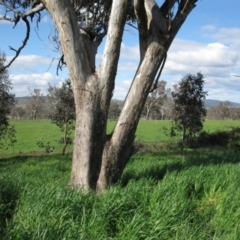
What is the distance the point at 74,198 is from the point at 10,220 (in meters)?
0.85

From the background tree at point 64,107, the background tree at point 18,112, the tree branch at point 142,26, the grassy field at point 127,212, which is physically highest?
the tree branch at point 142,26

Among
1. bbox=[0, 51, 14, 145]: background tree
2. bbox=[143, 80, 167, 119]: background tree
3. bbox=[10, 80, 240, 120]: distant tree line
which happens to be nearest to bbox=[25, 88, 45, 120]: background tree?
bbox=[10, 80, 240, 120]: distant tree line

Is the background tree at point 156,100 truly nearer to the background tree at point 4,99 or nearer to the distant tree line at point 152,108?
the distant tree line at point 152,108

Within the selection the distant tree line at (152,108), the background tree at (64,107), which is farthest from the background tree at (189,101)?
the distant tree line at (152,108)

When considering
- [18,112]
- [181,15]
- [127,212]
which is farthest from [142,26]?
[18,112]

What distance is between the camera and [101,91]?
6258 millimetres

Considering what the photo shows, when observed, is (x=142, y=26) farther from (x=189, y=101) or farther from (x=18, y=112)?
(x=18, y=112)

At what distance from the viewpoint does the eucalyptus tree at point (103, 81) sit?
616cm

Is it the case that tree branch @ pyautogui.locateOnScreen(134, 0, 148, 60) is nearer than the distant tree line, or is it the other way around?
tree branch @ pyautogui.locateOnScreen(134, 0, 148, 60)

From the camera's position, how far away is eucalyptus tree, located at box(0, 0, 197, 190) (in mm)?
6160

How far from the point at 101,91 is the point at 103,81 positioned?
7.0 inches

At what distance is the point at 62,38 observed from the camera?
6.24 meters

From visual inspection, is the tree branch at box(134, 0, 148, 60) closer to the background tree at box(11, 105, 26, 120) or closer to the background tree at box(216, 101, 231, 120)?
the background tree at box(216, 101, 231, 120)

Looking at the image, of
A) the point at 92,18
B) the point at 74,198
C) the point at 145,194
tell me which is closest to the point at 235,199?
the point at 145,194
